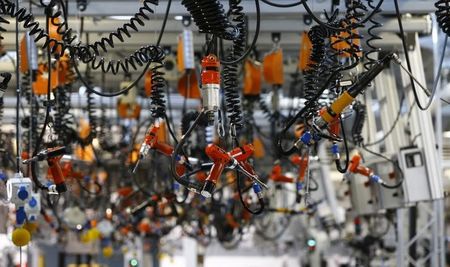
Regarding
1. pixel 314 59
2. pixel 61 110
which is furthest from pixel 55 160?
pixel 61 110

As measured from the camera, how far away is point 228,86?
3.95 meters

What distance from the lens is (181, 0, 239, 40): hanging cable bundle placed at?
3219 millimetres

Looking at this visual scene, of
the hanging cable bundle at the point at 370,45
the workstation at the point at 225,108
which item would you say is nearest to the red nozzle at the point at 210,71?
the workstation at the point at 225,108

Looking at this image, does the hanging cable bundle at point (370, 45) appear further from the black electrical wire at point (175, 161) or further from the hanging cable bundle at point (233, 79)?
the black electrical wire at point (175, 161)

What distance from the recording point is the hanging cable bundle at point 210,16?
3.22m

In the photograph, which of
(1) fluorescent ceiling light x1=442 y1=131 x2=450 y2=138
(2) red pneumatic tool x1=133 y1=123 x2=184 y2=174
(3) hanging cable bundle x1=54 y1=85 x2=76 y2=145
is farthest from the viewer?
(1) fluorescent ceiling light x1=442 y1=131 x2=450 y2=138

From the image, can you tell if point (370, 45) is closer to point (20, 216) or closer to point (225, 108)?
point (225, 108)

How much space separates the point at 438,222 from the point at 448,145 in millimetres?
4538

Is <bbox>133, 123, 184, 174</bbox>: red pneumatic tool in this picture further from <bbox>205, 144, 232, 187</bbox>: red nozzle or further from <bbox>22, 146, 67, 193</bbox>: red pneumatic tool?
<bbox>205, 144, 232, 187</bbox>: red nozzle

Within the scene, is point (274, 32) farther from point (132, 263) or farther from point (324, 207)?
point (324, 207)

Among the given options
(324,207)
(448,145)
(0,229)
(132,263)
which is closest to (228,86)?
(0,229)

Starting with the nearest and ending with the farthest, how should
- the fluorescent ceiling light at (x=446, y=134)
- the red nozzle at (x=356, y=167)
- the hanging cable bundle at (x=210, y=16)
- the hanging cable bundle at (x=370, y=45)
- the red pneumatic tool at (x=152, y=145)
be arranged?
the hanging cable bundle at (x=210, y=16) → the hanging cable bundle at (x=370, y=45) → the red pneumatic tool at (x=152, y=145) → the red nozzle at (x=356, y=167) → the fluorescent ceiling light at (x=446, y=134)

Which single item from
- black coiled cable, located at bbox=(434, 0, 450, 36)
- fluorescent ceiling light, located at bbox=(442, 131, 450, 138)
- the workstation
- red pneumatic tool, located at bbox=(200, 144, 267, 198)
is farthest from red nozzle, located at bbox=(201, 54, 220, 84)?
fluorescent ceiling light, located at bbox=(442, 131, 450, 138)

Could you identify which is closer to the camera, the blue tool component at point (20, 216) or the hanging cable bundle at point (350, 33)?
the hanging cable bundle at point (350, 33)
